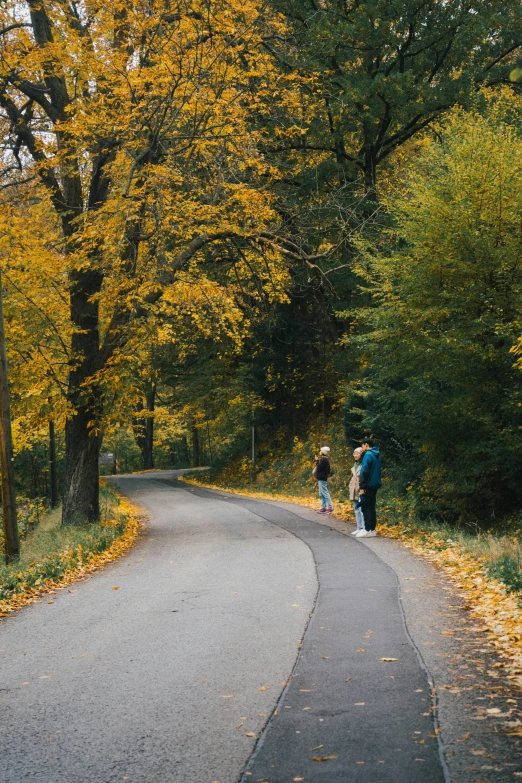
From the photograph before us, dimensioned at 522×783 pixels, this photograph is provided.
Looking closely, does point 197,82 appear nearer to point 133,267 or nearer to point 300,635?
point 133,267

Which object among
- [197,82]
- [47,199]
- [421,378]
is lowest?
[421,378]

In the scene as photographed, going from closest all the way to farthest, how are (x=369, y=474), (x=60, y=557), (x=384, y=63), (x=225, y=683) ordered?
(x=225, y=683) → (x=60, y=557) → (x=369, y=474) → (x=384, y=63)

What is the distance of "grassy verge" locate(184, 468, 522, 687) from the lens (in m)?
7.79

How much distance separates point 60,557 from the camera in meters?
13.9

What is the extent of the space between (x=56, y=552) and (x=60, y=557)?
0.85 m

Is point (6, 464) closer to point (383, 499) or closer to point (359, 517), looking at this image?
point (359, 517)

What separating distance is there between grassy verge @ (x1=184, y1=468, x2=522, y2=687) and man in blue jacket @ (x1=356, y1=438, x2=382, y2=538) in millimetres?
511

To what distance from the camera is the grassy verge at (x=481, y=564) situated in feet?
25.6

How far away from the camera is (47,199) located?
752 inches

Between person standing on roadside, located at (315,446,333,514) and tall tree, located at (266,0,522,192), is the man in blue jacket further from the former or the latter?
tall tree, located at (266,0,522,192)

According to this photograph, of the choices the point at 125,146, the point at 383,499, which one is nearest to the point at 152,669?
the point at 125,146

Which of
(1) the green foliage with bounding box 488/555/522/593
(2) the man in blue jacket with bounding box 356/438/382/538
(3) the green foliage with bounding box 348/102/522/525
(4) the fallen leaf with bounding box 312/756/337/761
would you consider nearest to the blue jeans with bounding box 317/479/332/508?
(3) the green foliage with bounding box 348/102/522/525

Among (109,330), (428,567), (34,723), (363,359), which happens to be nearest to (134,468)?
(363,359)

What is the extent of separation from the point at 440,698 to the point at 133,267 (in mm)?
14294
